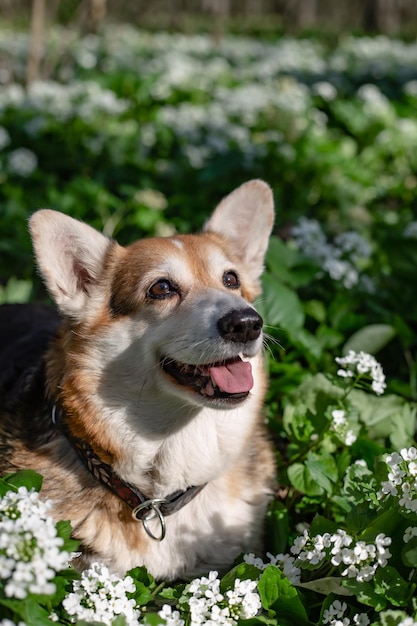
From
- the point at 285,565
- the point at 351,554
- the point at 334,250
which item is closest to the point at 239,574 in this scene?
the point at 285,565

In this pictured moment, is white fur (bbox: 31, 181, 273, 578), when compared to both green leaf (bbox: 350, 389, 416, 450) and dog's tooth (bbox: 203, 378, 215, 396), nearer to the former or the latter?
dog's tooth (bbox: 203, 378, 215, 396)

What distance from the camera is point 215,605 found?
2.63 meters

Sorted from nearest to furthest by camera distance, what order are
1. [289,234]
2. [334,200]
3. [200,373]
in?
[200,373], [289,234], [334,200]

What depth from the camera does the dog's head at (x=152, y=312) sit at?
122 inches

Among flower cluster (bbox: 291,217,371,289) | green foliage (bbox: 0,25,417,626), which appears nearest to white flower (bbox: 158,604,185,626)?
green foliage (bbox: 0,25,417,626)

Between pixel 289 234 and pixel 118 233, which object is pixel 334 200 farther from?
pixel 118 233

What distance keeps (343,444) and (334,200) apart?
155 inches

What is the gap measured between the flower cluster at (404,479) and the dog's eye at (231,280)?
1301 millimetres

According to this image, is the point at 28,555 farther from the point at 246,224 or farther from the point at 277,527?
the point at 246,224

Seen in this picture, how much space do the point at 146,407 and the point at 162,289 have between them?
528mm

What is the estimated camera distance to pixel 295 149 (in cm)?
754

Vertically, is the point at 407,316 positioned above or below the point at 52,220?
below

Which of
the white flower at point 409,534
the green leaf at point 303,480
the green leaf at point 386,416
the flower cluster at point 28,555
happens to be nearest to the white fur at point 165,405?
the green leaf at point 303,480

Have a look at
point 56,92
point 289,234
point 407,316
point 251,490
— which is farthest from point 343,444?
point 56,92
